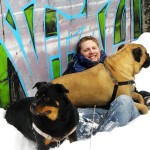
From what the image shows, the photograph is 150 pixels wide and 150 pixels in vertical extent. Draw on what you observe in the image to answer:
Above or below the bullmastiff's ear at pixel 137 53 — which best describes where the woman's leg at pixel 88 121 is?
below

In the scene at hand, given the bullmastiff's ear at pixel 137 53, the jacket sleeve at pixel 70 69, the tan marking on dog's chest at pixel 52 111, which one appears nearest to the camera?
the tan marking on dog's chest at pixel 52 111

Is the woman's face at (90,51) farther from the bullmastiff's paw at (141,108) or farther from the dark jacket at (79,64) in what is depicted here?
the bullmastiff's paw at (141,108)

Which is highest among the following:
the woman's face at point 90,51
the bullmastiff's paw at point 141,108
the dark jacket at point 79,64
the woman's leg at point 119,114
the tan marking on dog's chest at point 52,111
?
the woman's face at point 90,51

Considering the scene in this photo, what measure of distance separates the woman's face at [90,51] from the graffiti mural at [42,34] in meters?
0.40

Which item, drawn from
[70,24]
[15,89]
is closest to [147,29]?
[70,24]

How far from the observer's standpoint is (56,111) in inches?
151

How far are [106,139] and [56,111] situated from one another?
0.56 meters

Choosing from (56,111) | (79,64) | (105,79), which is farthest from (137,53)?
(56,111)

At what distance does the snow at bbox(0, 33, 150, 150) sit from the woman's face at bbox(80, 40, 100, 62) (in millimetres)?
1144

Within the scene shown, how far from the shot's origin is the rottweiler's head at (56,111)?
3.78 m

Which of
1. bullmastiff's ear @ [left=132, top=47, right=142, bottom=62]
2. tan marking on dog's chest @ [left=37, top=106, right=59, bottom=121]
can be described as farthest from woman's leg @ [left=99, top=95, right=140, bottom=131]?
bullmastiff's ear @ [left=132, top=47, right=142, bottom=62]

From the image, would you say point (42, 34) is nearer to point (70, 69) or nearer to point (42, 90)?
point (70, 69)

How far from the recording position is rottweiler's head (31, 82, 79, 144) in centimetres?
378

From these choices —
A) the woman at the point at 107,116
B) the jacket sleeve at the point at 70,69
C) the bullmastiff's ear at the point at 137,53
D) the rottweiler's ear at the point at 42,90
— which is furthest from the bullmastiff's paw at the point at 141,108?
the rottweiler's ear at the point at 42,90
